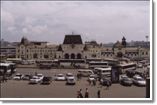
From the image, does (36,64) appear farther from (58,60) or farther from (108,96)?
(108,96)

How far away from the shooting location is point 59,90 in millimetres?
4125

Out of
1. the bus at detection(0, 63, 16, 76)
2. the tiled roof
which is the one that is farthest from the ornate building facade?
the bus at detection(0, 63, 16, 76)

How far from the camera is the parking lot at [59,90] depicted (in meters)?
4.05

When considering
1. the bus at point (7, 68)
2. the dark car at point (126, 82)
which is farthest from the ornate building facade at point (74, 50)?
the dark car at point (126, 82)

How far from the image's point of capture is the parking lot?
13.3 ft

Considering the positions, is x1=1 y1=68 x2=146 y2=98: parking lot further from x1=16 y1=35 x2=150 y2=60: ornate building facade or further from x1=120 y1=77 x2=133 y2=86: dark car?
x1=16 y1=35 x2=150 y2=60: ornate building facade

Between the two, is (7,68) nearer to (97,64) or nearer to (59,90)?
(59,90)

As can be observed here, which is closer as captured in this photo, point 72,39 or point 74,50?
point 72,39

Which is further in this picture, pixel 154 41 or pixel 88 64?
pixel 88 64

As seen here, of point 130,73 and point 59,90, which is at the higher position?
point 130,73

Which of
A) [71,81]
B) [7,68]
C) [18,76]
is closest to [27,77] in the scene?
[18,76]

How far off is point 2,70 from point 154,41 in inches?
56.4

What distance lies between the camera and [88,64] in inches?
167

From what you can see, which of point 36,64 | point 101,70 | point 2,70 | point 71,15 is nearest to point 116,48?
point 101,70
